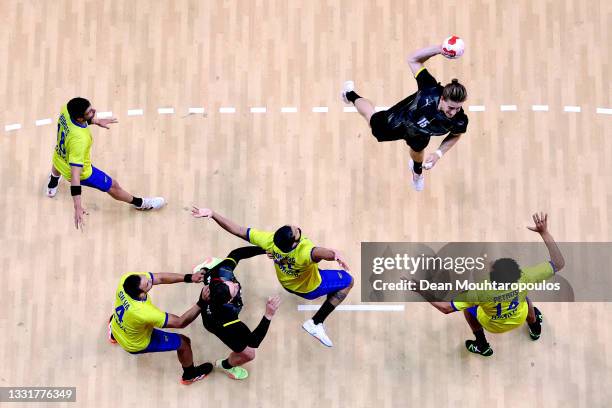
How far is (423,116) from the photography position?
9.35 meters

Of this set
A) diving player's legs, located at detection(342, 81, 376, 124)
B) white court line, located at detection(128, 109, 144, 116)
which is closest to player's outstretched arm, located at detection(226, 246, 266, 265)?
diving player's legs, located at detection(342, 81, 376, 124)

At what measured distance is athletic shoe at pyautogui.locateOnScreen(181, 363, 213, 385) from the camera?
9.62 metres

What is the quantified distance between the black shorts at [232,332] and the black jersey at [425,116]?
11.1ft

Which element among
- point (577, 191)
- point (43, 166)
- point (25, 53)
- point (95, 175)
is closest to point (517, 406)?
point (577, 191)

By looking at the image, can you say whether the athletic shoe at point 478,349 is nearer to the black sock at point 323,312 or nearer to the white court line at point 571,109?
the black sock at point 323,312

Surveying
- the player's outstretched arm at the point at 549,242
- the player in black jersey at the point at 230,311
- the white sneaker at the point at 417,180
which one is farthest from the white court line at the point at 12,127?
the player's outstretched arm at the point at 549,242

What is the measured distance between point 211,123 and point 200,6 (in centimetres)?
207

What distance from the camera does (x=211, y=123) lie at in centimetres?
1106

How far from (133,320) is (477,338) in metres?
4.52

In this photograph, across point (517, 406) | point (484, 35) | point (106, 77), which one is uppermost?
point (484, 35)

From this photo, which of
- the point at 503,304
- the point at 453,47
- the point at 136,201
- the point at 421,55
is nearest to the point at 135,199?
→ the point at 136,201

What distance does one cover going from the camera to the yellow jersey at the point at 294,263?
8.58 meters

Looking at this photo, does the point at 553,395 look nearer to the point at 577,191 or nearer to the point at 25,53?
the point at 577,191

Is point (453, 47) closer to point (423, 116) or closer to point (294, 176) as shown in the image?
point (423, 116)
